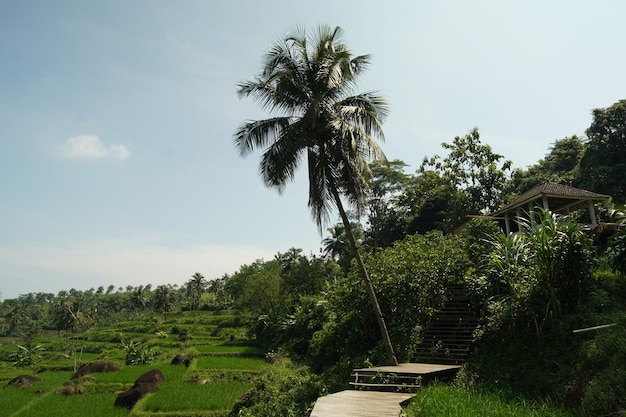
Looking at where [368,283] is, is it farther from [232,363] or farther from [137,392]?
[232,363]

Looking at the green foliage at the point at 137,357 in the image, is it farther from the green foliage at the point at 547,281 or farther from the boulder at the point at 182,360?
the green foliage at the point at 547,281

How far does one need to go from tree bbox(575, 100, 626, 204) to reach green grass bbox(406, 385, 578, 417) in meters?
21.5

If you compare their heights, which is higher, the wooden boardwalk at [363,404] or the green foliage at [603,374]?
the green foliage at [603,374]

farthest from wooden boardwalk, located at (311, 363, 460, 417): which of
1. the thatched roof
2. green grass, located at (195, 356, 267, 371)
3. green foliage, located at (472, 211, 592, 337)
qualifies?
green grass, located at (195, 356, 267, 371)

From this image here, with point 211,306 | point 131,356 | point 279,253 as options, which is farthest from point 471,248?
point 211,306

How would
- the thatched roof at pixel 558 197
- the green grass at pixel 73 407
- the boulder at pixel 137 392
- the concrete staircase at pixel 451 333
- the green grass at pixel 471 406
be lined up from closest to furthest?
the green grass at pixel 471 406 → the concrete staircase at pixel 451 333 → the thatched roof at pixel 558 197 → the green grass at pixel 73 407 → the boulder at pixel 137 392

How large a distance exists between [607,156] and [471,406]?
2442 centimetres

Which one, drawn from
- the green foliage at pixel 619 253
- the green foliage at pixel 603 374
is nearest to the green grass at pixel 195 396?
the green foliage at pixel 603 374

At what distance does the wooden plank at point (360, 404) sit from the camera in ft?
18.0

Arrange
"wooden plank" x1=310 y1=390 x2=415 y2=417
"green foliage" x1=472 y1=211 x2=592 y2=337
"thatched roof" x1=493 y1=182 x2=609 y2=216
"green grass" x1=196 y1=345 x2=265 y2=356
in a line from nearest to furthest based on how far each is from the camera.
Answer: "wooden plank" x1=310 y1=390 x2=415 y2=417
"green foliage" x1=472 y1=211 x2=592 y2=337
"thatched roof" x1=493 y1=182 x2=609 y2=216
"green grass" x1=196 y1=345 x2=265 y2=356

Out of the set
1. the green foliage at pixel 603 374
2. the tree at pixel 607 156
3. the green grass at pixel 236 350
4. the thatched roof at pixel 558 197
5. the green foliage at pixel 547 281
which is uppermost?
the tree at pixel 607 156

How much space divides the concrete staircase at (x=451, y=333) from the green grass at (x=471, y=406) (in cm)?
329

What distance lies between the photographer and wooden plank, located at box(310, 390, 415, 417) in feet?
18.0

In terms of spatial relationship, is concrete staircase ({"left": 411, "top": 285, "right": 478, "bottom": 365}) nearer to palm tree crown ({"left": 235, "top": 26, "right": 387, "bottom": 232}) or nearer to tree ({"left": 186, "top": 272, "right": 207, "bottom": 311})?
palm tree crown ({"left": 235, "top": 26, "right": 387, "bottom": 232})
